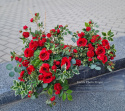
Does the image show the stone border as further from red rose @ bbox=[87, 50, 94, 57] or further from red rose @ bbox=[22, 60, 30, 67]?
red rose @ bbox=[22, 60, 30, 67]

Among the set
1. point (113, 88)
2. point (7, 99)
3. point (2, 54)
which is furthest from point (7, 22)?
point (113, 88)

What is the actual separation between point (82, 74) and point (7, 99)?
1.04 metres

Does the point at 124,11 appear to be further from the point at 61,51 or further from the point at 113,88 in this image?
the point at 61,51

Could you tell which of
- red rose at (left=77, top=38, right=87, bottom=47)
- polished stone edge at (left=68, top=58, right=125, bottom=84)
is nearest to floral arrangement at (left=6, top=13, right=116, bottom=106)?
red rose at (left=77, top=38, right=87, bottom=47)

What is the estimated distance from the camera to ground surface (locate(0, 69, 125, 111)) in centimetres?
179

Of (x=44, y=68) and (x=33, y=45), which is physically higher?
(x=33, y=45)

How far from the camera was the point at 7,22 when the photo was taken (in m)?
5.38

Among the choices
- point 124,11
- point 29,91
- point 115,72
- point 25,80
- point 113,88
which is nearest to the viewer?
point 29,91

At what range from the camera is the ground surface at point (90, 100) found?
5.88 feet

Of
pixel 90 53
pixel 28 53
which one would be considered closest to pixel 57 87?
pixel 28 53

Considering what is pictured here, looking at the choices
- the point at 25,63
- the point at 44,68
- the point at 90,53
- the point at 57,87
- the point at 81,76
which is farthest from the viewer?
the point at 81,76

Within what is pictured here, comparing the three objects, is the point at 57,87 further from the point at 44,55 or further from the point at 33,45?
the point at 33,45

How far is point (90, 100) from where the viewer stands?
1.90 meters

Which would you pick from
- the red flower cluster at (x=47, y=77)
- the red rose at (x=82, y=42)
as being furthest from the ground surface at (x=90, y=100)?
the red rose at (x=82, y=42)
